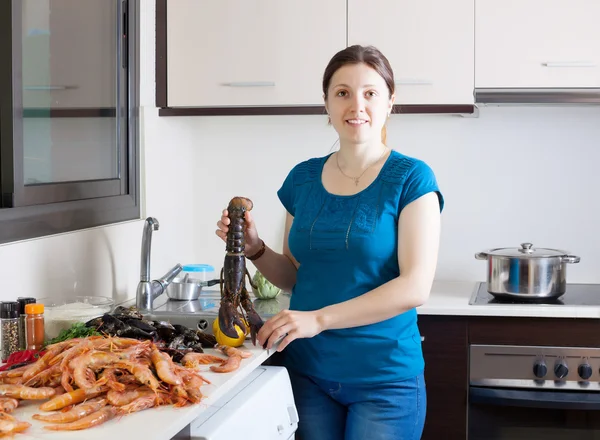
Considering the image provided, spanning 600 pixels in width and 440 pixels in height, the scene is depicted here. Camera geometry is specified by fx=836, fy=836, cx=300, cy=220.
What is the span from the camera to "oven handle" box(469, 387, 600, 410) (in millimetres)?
2621

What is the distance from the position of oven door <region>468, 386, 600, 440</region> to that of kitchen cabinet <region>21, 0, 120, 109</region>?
1559 mm

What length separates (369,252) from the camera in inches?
77.7

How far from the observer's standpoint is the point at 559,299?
2.82m

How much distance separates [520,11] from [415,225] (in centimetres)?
126

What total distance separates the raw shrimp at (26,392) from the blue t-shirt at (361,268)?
29.2 inches

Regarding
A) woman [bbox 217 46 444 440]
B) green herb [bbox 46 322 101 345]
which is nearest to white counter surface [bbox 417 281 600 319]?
woman [bbox 217 46 444 440]

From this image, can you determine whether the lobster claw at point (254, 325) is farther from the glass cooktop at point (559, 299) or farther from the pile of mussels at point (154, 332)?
the glass cooktop at point (559, 299)

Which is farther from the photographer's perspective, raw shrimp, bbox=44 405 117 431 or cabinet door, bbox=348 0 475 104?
cabinet door, bbox=348 0 475 104

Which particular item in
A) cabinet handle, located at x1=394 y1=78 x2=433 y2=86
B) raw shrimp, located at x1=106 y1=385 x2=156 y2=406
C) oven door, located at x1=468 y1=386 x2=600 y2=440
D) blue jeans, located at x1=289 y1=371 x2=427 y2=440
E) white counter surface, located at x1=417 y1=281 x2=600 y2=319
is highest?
cabinet handle, located at x1=394 y1=78 x2=433 y2=86

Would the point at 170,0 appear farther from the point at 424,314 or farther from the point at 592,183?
the point at 592,183

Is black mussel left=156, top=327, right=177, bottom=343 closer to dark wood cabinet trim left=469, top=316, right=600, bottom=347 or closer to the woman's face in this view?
the woman's face

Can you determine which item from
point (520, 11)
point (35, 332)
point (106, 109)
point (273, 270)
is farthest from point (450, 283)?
point (35, 332)

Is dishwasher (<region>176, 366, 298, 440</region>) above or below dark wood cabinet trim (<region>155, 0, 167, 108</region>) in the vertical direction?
below

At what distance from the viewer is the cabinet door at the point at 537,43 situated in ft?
9.30
